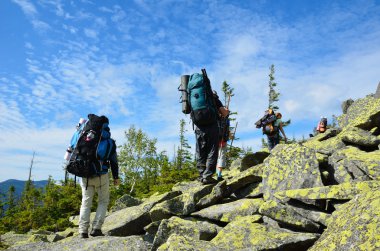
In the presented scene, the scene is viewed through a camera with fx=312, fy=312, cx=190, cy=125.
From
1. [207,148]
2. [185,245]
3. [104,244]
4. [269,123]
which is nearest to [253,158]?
[207,148]

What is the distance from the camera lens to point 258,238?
561cm

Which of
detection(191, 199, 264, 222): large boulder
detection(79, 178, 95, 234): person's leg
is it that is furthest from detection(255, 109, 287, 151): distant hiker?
detection(79, 178, 95, 234): person's leg

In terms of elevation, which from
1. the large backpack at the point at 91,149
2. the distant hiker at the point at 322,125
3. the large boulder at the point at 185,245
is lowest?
the large boulder at the point at 185,245

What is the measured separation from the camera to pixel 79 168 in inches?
304

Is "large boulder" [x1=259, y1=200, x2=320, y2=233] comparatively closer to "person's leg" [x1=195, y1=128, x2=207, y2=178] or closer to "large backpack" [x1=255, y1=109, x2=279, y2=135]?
"person's leg" [x1=195, y1=128, x2=207, y2=178]

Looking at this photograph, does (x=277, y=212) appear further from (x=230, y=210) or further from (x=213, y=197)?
(x=213, y=197)

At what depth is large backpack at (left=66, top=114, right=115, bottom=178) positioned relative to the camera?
775 cm

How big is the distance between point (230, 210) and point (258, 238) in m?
2.10

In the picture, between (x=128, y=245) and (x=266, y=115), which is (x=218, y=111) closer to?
(x=128, y=245)

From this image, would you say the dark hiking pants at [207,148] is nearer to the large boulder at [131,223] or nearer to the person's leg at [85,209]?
the large boulder at [131,223]

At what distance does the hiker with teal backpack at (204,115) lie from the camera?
356 inches

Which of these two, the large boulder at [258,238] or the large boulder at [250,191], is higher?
the large boulder at [250,191]

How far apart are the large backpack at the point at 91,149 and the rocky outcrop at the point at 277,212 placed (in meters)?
1.69

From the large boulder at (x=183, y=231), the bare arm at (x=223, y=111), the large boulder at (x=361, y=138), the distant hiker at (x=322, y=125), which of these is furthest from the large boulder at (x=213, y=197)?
the distant hiker at (x=322, y=125)
